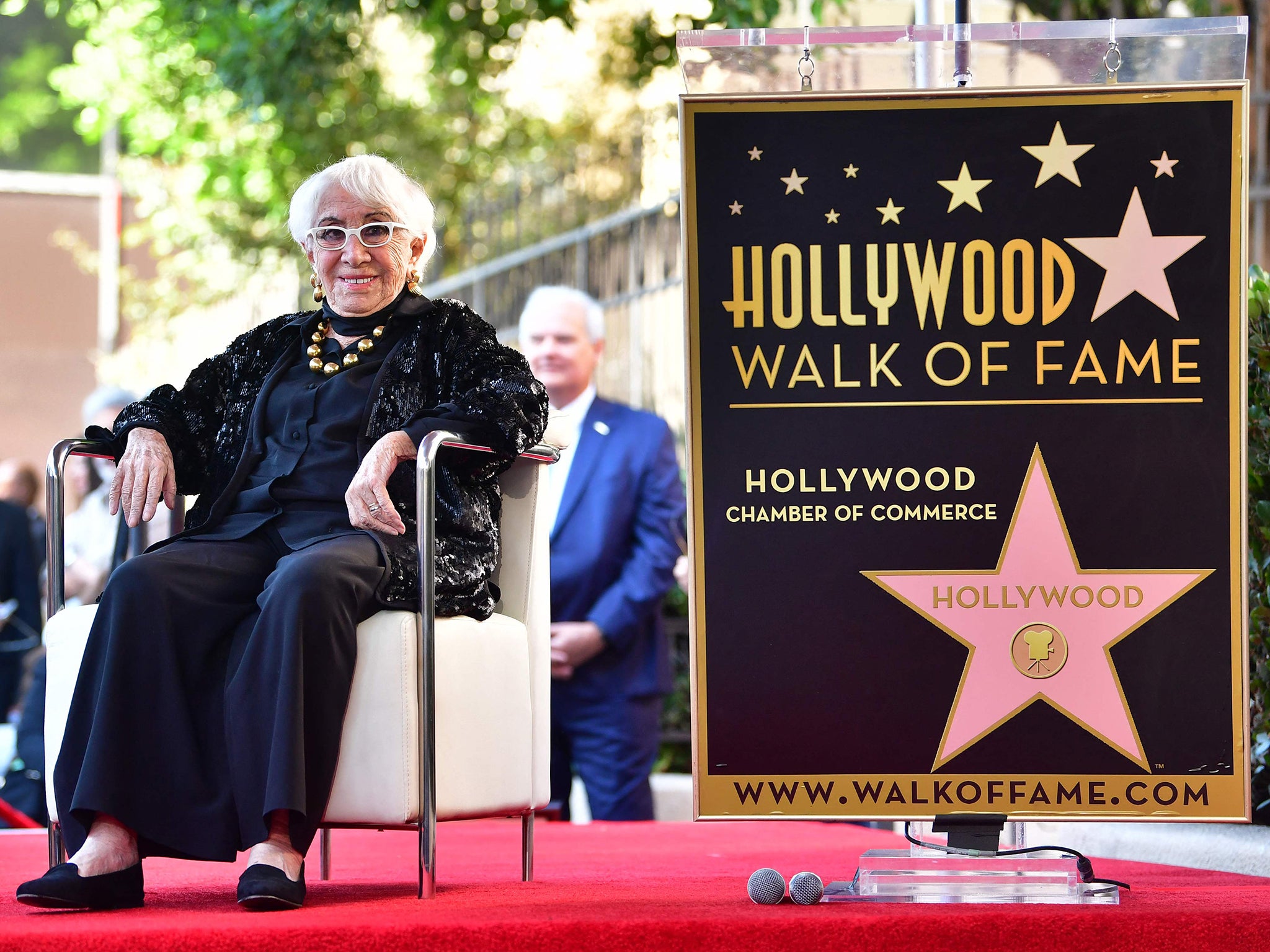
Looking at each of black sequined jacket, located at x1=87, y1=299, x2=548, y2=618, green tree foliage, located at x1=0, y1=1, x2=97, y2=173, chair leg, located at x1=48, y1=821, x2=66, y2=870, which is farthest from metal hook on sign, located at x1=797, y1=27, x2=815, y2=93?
green tree foliage, located at x1=0, y1=1, x2=97, y2=173

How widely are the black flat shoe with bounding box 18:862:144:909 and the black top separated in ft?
2.10

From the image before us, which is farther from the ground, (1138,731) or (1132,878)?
(1138,731)

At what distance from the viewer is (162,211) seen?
13.4 m

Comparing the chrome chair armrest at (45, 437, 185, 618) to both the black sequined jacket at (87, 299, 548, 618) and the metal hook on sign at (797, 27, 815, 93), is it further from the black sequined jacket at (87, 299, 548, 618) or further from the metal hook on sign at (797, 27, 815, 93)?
the metal hook on sign at (797, 27, 815, 93)

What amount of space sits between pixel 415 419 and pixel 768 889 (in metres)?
1.00

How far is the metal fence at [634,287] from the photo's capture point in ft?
23.3

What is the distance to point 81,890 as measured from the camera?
2.30 meters

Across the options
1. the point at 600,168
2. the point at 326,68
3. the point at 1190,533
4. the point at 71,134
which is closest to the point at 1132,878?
the point at 1190,533

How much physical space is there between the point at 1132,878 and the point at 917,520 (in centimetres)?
96

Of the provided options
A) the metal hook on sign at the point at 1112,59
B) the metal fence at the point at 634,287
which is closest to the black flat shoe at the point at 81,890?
the metal hook on sign at the point at 1112,59

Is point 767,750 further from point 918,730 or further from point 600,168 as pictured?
point 600,168

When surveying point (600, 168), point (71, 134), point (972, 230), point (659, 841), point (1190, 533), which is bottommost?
point (659, 841)

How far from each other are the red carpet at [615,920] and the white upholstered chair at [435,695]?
148mm

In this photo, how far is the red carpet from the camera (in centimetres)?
→ 204
